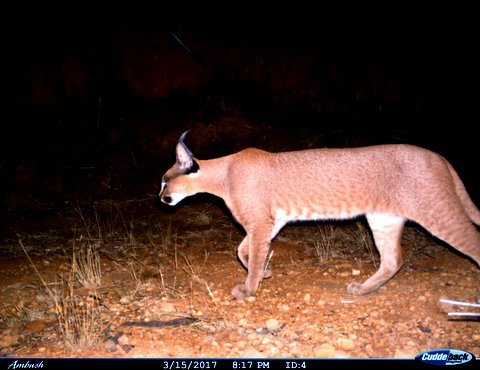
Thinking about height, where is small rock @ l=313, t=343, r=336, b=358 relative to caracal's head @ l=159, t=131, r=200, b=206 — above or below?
below

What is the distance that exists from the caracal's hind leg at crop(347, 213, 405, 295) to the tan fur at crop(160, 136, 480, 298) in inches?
0.4

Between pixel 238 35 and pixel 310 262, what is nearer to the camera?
pixel 310 262

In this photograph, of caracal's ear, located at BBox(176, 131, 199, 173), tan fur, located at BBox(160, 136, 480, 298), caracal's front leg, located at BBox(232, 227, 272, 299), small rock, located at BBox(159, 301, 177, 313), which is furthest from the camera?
caracal's ear, located at BBox(176, 131, 199, 173)

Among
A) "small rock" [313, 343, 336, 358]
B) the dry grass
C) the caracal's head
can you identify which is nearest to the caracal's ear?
the caracal's head

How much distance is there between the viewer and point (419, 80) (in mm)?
11836

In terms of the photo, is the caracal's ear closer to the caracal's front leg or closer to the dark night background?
the caracal's front leg

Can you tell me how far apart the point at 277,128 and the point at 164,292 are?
753 centimetres

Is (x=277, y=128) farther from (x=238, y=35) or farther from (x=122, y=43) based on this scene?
(x=122, y=43)

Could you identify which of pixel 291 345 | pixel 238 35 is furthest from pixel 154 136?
pixel 291 345

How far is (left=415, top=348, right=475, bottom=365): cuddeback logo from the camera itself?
10.4 feet

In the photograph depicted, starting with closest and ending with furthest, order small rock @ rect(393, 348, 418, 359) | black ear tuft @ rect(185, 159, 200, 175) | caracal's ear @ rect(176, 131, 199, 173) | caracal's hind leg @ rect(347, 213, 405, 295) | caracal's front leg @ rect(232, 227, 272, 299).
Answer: small rock @ rect(393, 348, 418, 359) → caracal's front leg @ rect(232, 227, 272, 299) → caracal's hind leg @ rect(347, 213, 405, 295) → caracal's ear @ rect(176, 131, 199, 173) → black ear tuft @ rect(185, 159, 200, 175)

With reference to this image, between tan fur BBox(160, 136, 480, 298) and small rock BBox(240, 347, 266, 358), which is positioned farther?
tan fur BBox(160, 136, 480, 298)

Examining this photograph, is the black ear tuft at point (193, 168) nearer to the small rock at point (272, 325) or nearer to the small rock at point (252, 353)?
the small rock at point (272, 325)

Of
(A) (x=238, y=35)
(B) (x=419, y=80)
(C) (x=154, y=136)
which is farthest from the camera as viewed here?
(A) (x=238, y=35)
